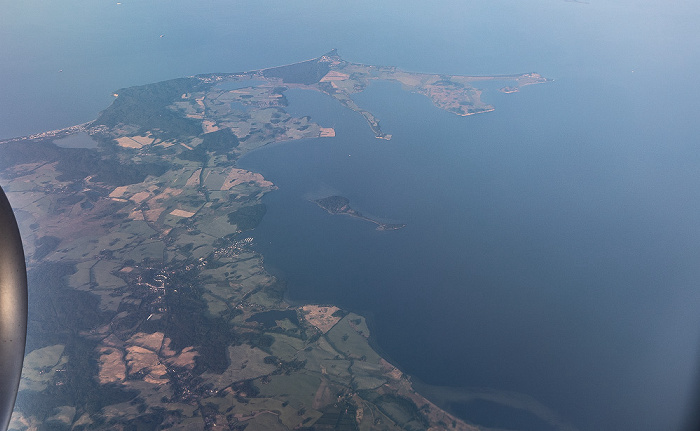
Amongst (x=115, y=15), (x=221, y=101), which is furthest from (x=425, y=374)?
(x=115, y=15)

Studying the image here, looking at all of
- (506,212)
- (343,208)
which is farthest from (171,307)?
(506,212)

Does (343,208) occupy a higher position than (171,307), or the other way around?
(343,208)

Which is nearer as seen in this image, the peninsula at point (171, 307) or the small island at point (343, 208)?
the peninsula at point (171, 307)

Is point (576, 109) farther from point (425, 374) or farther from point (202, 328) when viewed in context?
point (202, 328)

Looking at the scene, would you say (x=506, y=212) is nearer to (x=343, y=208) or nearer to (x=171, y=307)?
(x=343, y=208)
